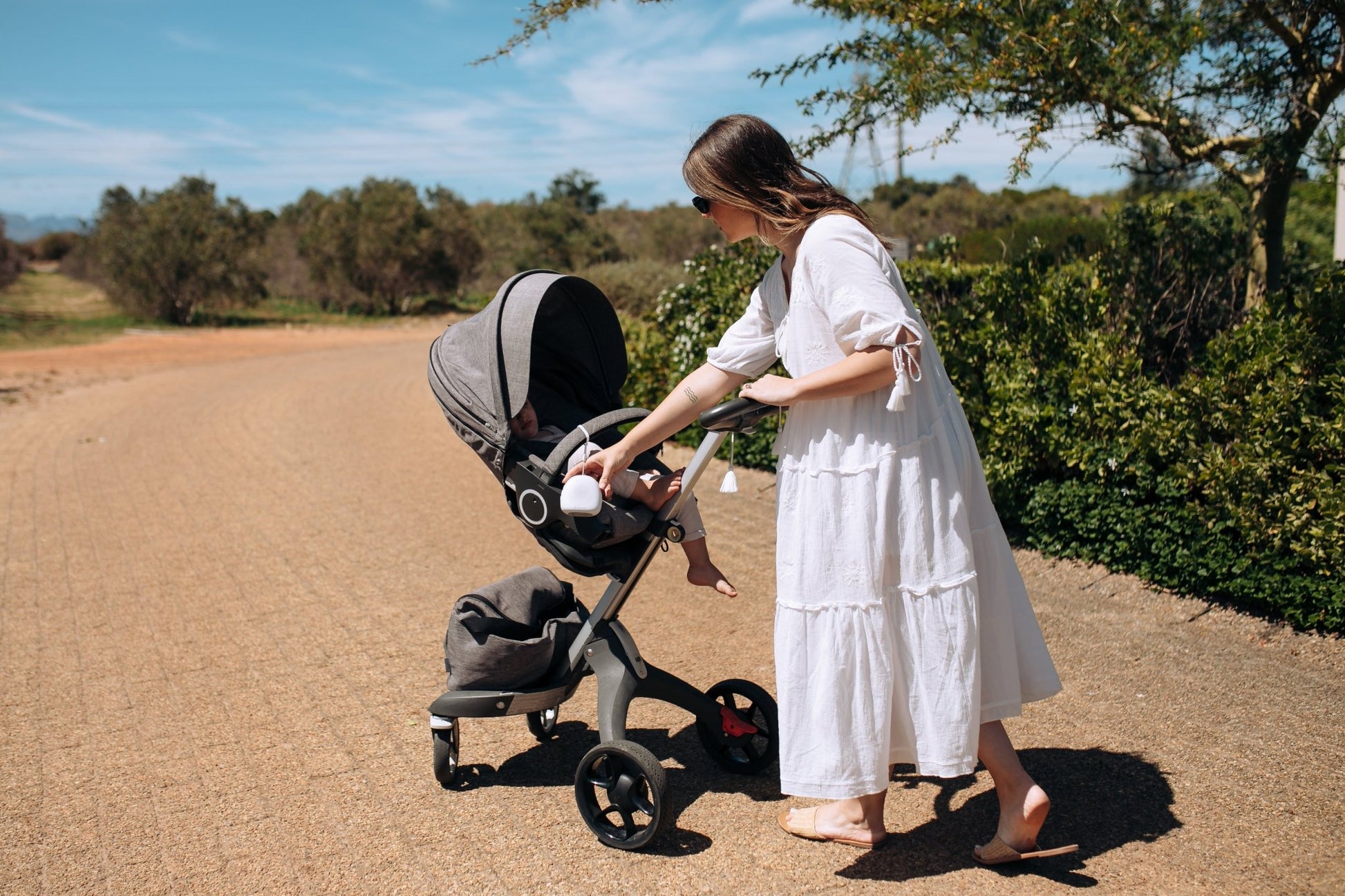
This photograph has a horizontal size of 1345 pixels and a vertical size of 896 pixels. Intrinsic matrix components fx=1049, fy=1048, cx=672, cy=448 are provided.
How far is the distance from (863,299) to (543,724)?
7.14ft

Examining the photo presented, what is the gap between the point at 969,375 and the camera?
6320mm

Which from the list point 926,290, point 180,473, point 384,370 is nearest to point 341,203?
A: point 384,370

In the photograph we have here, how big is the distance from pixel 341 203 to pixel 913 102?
30.5 metres

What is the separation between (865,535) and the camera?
Result: 2783mm

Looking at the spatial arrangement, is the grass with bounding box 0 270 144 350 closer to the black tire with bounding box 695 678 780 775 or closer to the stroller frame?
the stroller frame

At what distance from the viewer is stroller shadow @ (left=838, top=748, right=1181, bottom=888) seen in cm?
303

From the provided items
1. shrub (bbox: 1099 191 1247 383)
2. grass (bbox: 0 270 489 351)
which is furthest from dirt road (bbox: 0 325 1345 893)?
grass (bbox: 0 270 489 351)

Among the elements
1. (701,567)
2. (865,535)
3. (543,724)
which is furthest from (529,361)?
(543,724)

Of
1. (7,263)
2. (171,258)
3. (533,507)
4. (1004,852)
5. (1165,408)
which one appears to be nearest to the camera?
(1004,852)

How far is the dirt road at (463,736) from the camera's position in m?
3.09

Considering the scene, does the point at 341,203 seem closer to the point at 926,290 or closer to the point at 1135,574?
the point at 926,290

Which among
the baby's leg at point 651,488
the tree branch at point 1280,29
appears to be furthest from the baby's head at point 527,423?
the tree branch at point 1280,29

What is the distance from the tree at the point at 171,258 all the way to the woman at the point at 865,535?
2896cm

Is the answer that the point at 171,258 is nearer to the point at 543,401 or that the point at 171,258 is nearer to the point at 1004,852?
the point at 543,401
